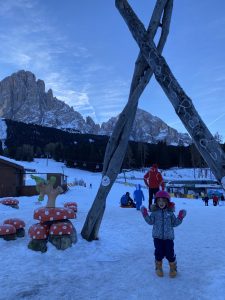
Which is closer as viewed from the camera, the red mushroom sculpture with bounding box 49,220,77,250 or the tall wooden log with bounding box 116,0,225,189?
the tall wooden log with bounding box 116,0,225,189

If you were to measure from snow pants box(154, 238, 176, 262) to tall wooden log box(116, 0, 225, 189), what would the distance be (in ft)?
6.61

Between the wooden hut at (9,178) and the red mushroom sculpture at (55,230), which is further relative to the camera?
the wooden hut at (9,178)

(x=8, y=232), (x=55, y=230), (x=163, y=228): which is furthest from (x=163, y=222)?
(x=8, y=232)

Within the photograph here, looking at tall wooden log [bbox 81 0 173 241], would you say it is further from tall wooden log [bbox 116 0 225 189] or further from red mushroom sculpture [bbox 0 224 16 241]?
tall wooden log [bbox 116 0 225 189]

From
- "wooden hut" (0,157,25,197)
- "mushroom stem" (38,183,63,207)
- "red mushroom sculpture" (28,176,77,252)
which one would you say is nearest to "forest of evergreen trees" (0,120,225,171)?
"wooden hut" (0,157,25,197)

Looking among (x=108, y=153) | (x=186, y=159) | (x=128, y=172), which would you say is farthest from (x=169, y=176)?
(x=108, y=153)

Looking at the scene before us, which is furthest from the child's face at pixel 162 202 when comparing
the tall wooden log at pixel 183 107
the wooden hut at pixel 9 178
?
the wooden hut at pixel 9 178

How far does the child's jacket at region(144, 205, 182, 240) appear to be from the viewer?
6672 mm

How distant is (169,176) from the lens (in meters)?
86.1

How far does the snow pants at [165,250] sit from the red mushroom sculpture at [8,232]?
381 cm

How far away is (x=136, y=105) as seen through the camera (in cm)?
901

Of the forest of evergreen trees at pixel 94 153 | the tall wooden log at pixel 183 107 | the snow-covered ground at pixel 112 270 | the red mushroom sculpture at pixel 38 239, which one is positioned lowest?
the snow-covered ground at pixel 112 270

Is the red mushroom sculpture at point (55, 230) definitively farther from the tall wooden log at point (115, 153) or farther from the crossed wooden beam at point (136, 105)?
the crossed wooden beam at point (136, 105)

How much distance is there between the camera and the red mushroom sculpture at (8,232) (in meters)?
8.74
